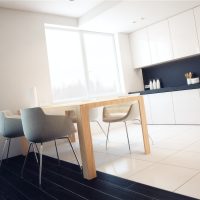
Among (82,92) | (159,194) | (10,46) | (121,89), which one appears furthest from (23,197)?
(121,89)

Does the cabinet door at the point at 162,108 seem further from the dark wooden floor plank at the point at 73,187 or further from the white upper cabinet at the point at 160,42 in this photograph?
the dark wooden floor plank at the point at 73,187

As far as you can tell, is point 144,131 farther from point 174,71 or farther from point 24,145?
point 174,71

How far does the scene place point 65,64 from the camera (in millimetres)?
4480

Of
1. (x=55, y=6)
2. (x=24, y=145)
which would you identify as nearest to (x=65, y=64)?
(x=55, y=6)

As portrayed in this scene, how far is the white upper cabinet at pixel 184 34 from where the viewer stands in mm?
4172

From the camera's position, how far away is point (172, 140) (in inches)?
127

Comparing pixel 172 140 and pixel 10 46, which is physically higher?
pixel 10 46

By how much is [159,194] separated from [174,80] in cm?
372

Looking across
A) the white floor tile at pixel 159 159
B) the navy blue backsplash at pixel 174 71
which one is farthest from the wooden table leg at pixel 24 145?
the navy blue backsplash at pixel 174 71

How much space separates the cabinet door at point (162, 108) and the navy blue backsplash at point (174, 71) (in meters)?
0.53

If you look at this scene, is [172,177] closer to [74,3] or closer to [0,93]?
[0,93]

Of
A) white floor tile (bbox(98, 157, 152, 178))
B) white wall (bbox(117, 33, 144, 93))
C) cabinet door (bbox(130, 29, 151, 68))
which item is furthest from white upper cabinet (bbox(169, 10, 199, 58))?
white floor tile (bbox(98, 157, 152, 178))

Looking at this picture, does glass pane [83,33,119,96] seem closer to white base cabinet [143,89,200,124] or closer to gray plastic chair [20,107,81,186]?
white base cabinet [143,89,200,124]

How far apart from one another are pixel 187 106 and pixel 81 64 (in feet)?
7.60
